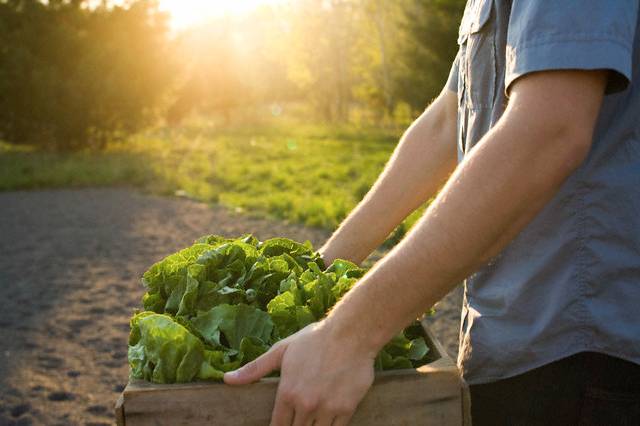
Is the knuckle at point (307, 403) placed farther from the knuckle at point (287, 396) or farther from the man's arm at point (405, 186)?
the man's arm at point (405, 186)

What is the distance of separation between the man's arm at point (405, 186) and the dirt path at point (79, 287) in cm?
292

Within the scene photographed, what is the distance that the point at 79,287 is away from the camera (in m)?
7.53

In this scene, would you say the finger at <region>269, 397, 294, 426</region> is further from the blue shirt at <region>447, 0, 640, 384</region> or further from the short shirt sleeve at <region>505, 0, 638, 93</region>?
the short shirt sleeve at <region>505, 0, 638, 93</region>

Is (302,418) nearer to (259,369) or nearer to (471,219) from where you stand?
(259,369)

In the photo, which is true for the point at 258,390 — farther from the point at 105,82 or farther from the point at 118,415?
the point at 105,82

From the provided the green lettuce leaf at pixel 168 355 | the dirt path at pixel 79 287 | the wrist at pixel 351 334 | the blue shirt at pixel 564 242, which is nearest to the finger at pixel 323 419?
the wrist at pixel 351 334

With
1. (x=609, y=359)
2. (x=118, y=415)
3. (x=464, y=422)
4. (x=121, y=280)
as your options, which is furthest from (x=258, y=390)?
(x=121, y=280)

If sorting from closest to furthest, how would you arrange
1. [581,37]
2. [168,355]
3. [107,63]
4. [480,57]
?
[581,37] < [168,355] < [480,57] < [107,63]

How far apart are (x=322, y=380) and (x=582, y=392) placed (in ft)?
2.01

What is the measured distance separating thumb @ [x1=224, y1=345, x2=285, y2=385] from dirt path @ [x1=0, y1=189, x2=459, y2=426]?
11.1ft

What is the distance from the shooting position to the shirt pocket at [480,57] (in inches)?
65.6

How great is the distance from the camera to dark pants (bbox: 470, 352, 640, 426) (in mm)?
1583

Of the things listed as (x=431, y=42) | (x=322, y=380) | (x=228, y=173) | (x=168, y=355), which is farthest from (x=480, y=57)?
(x=431, y=42)

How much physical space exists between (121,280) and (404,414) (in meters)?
6.71
